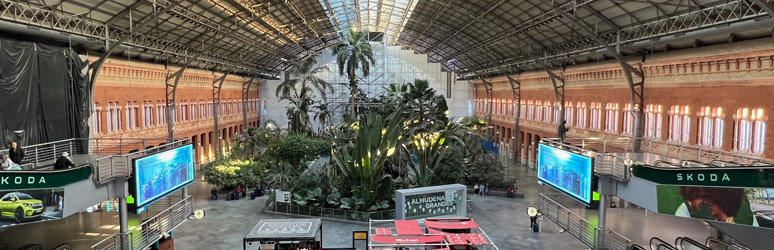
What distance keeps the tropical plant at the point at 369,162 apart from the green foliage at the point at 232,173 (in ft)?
27.7

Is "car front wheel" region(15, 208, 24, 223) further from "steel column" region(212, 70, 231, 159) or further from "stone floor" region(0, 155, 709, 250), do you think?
"steel column" region(212, 70, 231, 159)

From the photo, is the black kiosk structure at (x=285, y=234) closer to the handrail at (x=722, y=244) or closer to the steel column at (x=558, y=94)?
the handrail at (x=722, y=244)

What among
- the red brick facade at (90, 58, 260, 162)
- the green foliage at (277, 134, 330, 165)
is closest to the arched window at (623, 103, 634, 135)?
the green foliage at (277, 134, 330, 165)

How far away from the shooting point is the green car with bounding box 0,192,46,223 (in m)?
11.6

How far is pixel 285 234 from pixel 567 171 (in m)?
9.28

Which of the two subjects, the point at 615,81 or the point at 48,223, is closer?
the point at 48,223

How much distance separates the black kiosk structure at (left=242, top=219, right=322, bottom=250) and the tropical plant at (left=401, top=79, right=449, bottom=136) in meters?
14.7

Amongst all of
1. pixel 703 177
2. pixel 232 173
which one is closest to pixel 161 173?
pixel 703 177

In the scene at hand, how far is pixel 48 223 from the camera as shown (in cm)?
1803

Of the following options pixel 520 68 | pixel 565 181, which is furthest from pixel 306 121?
pixel 565 181

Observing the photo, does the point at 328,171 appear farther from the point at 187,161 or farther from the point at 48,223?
the point at 48,223

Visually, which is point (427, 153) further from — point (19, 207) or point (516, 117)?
point (516, 117)

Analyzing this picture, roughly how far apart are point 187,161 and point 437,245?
9.49 m

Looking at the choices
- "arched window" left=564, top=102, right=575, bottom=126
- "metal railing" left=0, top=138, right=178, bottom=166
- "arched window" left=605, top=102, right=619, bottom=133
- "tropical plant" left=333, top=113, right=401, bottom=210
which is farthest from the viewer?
"arched window" left=564, top=102, right=575, bottom=126
